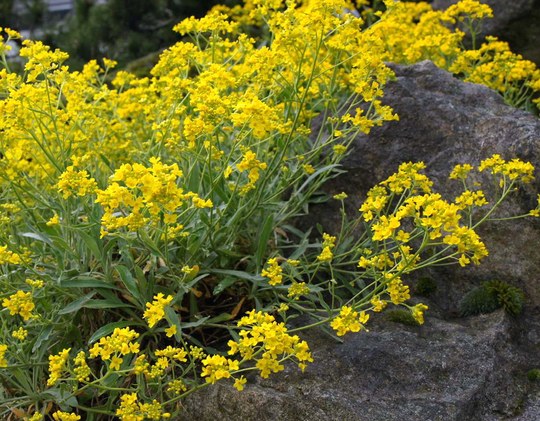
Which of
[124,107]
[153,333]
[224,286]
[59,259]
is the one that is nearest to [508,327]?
[224,286]

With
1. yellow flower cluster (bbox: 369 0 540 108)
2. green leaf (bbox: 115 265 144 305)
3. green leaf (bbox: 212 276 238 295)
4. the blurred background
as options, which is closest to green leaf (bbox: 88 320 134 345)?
green leaf (bbox: 115 265 144 305)

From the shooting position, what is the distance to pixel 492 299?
3623 mm

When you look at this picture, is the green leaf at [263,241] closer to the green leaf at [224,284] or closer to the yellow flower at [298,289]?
the green leaf at [224,284]

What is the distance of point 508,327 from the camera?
11.4ft

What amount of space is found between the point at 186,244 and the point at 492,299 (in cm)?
140

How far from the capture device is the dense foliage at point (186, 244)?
9.11ft

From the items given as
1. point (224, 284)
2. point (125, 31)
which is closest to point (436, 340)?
point (224, 284)

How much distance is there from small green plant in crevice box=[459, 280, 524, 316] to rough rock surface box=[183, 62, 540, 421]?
0.05 meters

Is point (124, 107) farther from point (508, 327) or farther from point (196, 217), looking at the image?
point (508, 327)

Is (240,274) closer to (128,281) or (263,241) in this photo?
(263,241)

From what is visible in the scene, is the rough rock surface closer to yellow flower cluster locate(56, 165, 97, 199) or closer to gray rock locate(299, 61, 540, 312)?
gray rock locate(299, 61, 540, 312)

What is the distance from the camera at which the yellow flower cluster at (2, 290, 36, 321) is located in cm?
294

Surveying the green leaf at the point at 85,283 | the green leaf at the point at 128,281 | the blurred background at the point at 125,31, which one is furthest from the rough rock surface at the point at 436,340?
the blurred background at the point at 125,31

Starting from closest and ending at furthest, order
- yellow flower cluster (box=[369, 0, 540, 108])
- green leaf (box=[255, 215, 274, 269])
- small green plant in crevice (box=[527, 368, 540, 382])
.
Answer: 1. small green plant in crevice (box=[527, 368, 540, 382])
2. green leaf (box=[255, 215, 274, 269])
3. yellow flower cluster (box=[369, 0, 540, 108])
